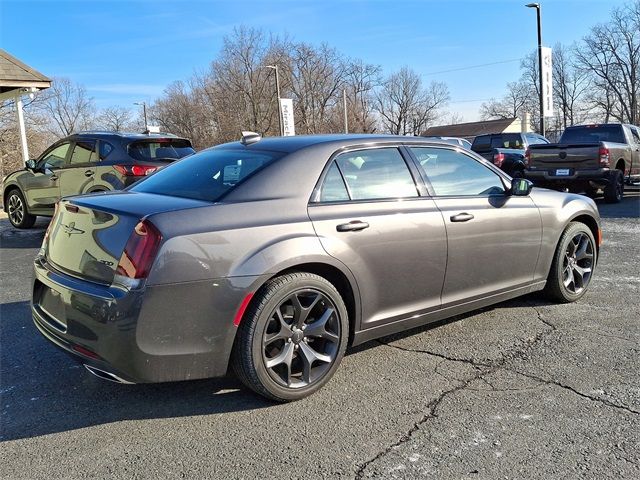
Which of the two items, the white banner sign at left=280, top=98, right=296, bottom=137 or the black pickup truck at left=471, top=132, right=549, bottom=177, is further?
the white banner sign at left=280, top=98, right=296, bottom=137

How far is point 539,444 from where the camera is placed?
8.78 feet

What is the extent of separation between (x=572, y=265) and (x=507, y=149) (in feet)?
39.9

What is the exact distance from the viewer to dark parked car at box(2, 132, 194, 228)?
832 centimetres

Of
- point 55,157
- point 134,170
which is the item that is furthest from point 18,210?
point 134,170

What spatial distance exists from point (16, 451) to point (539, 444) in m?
2.57

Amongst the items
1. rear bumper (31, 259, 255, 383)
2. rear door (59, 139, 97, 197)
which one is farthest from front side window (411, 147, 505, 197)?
rear door (59, 139, 97, 197)

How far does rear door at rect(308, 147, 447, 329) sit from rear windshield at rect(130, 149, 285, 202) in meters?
0.49

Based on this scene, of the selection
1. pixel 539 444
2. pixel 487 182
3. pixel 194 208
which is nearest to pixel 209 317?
pixel 194 208

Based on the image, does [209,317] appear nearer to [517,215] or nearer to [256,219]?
[256,219]

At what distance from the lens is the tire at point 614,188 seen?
12.2 metres

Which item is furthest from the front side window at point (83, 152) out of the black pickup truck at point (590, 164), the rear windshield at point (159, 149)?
the black pickup truck at point (590, 164)

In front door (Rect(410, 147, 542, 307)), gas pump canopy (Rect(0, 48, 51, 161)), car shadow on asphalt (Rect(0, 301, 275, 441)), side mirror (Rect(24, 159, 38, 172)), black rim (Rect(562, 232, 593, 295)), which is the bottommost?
car shadow on asphalt (Rect(0, 301, 275, 441))

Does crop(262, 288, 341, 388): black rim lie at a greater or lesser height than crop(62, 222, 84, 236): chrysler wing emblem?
lesser

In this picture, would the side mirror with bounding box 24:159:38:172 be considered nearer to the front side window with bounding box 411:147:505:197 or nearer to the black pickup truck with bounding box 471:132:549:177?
the front side window with bounding box 411:147:505:197
